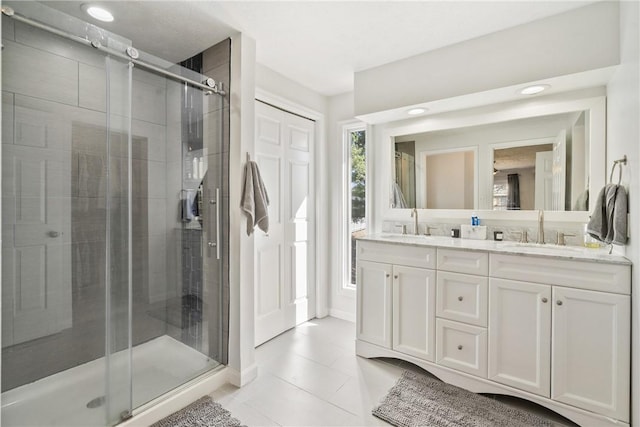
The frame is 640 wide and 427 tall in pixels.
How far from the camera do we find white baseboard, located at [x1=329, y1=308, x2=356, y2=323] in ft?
11.1

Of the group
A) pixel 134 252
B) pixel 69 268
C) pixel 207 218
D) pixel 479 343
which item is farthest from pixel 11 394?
pixel 479 343

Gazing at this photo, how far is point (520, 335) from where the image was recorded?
1.90 m

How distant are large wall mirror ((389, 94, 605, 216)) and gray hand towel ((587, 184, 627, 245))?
36cm

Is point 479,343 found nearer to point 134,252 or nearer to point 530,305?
point 530,305

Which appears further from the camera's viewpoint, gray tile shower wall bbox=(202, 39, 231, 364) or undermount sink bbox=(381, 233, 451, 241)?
undermount sink bbox=(381, 233, 451, 241)

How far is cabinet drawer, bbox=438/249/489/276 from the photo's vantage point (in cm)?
203

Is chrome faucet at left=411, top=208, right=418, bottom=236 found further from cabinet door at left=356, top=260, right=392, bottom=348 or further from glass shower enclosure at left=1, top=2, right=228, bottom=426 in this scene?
glass shower enclosure at left=1, top=2, right=228, bottom=426

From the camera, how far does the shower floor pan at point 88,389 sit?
63.1 inches

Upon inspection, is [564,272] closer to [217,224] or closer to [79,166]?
[217,224]

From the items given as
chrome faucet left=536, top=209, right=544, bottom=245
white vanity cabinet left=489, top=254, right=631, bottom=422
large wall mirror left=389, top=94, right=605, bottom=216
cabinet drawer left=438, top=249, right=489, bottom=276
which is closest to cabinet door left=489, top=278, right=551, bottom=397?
white vanity cabinet left=489, top=254, right=631, bottom=422

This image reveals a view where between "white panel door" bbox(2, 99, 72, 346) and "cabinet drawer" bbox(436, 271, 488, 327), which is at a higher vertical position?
"white panel door" bbox(2, 99, 72, 346)

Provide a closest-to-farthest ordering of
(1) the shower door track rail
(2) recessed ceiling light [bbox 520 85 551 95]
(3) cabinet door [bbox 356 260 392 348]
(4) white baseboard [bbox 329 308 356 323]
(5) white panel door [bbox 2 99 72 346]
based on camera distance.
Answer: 1. (1) the shower door track rail
2. (5) white panel door [bbox 2 99 72 346]
3. (2) recessed ceiling light [bbox 520 85 551 95]
4. (3) cabinet door [bbox 356 260 392 348]
5. (4) white baseboard [bbox 329 308 356 323]

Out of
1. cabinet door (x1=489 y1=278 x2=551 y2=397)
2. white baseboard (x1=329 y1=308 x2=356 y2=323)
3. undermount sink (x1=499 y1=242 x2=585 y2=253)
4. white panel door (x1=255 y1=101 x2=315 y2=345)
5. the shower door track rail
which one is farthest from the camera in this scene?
white baseboard (x1=329 y1=308 x2=356 y2=323)

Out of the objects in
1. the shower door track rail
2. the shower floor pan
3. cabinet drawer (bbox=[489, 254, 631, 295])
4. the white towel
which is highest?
the shower door track rail
